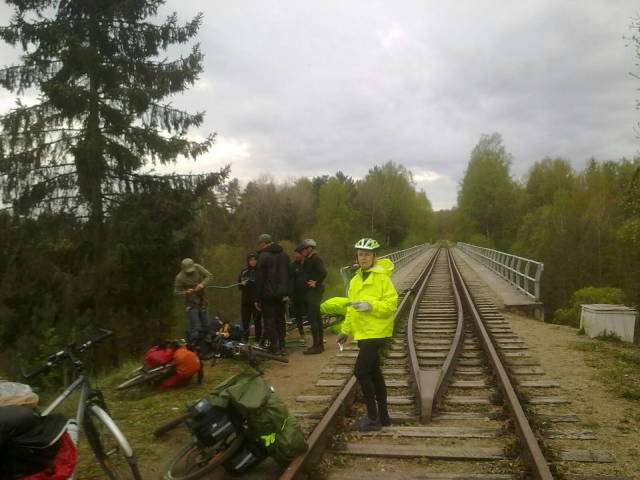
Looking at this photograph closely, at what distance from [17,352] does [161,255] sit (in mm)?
4058

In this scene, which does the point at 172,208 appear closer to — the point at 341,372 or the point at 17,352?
the point at 17,352

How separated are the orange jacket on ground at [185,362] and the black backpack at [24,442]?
3.59 meters

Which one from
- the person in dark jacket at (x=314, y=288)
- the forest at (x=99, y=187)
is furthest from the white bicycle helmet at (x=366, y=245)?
the forest at (x=99, y=187)

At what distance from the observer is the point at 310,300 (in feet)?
29.2

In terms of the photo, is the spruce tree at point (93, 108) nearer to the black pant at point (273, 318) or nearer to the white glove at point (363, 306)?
the black pant at point (273, 318)

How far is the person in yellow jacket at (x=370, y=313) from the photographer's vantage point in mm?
5105

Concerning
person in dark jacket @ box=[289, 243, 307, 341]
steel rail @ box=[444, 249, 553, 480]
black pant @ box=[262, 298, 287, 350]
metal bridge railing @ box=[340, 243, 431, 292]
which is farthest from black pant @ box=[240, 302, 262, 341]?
steel rail @ box=[444, 249, 553, 480]

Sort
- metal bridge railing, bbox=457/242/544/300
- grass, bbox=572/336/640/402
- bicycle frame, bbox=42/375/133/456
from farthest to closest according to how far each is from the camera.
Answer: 1. metal bridge railing, bbox=457/242/544/300
2. grass, bbox=572/336/640/402
3. bicycle frame, bbox=42/375/133/456

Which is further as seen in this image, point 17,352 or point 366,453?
point 17,352

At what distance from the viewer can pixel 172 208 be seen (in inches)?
555

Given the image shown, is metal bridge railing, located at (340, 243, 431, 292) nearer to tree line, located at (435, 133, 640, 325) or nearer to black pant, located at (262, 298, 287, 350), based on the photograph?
black pant, located at (262, 298, 287, 350)

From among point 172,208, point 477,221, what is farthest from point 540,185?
point 172,208

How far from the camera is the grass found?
6.62 meters

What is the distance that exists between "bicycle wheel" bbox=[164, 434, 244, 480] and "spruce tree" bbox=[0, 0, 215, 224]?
10.6 m
